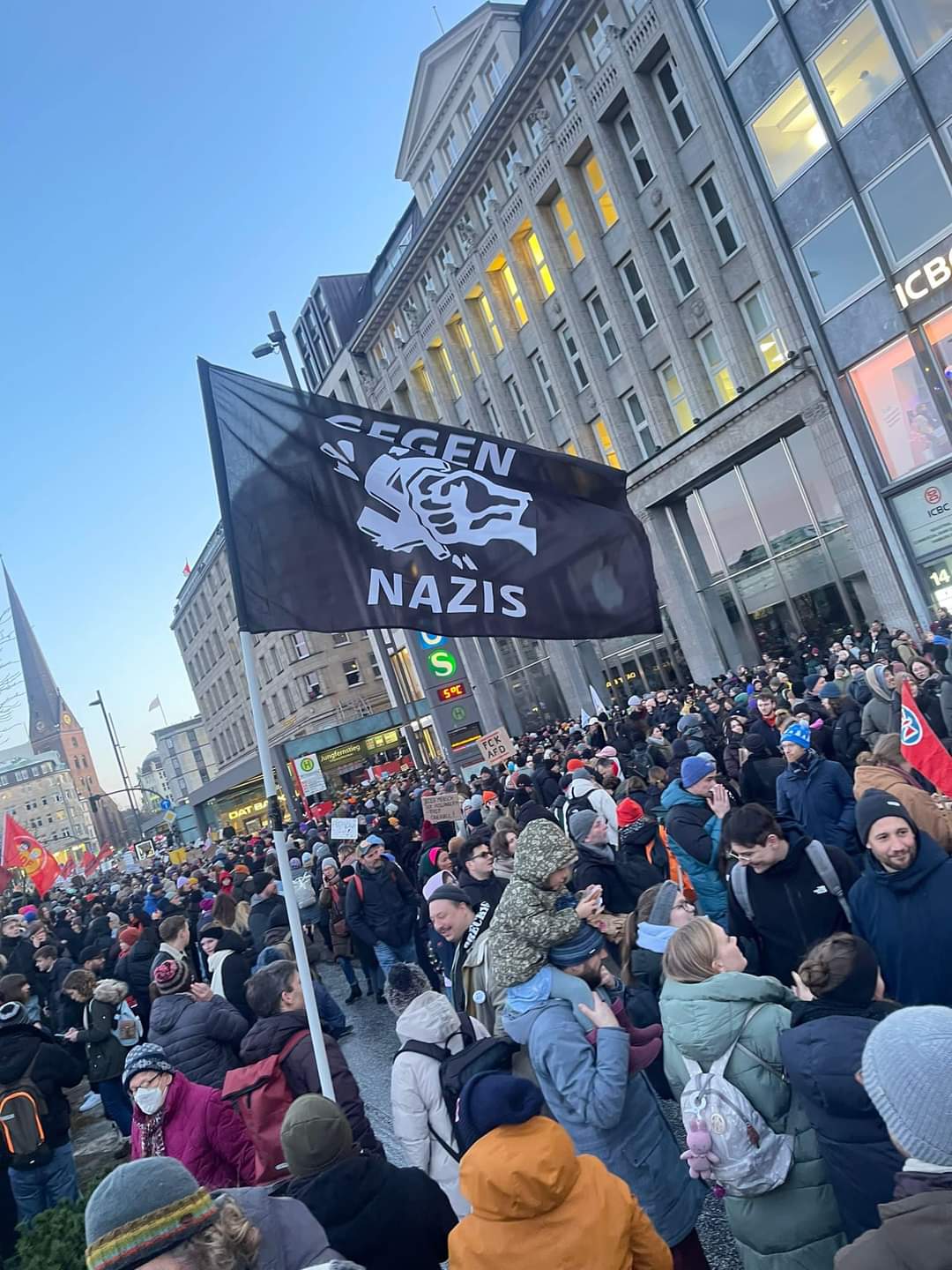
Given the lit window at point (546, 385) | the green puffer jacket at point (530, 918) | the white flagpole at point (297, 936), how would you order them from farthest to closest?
the lit window at point (546, 385)
the white flagpole at point (297, 936)
the green puffer jacket at point (530, 918)

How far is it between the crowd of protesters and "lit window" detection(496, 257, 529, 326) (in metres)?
29.2

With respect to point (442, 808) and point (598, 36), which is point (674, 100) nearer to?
point (598, 36)

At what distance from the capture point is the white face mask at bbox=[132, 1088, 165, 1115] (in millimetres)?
4484

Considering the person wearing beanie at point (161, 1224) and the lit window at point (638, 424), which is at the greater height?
the lit window at point (638, 424)

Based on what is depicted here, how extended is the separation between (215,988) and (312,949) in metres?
3.22

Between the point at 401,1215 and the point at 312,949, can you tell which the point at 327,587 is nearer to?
the point at 401,1215

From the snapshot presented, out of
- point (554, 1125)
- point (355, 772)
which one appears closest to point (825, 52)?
point (554, 1125)

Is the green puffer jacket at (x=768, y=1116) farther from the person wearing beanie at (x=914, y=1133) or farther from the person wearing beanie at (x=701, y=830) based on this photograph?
the person wearing beanie at (x=701, y=830)

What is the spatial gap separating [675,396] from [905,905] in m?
25.1

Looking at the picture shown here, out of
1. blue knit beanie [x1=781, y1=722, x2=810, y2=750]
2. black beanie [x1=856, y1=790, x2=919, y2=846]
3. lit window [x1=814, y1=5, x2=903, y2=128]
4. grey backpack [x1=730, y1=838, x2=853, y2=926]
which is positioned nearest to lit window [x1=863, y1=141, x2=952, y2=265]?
lit window [x1=814, y1=5, x2=903, y2=128]

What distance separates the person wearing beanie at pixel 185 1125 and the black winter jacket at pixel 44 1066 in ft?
8.37

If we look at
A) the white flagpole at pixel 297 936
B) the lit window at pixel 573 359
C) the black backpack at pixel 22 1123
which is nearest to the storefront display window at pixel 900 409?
the lit window at pixel 573 359

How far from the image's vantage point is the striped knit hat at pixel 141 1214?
7.55 feet

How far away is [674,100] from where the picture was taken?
24844 mm
